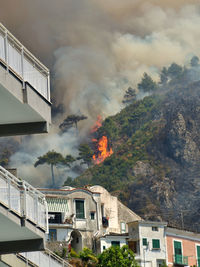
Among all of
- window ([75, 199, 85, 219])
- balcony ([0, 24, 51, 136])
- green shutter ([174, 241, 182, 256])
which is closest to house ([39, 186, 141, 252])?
window ([75, 199, 85, 219])

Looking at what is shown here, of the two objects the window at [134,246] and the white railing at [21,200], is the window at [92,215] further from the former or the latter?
the white railing at [21,200]

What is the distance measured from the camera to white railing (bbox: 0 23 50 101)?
17.6 meters

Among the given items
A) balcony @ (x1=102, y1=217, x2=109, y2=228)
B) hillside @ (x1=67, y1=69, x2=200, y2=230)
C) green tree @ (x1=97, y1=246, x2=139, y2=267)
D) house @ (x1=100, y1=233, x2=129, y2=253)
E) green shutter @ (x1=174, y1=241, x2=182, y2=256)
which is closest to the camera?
green tree @ (x1=97, y1=246, x2=139, y2=267)

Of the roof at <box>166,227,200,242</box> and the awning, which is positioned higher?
the awning

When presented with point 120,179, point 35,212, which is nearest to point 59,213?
point 35,212

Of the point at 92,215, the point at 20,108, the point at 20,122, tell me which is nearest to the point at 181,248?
the point at 92,215

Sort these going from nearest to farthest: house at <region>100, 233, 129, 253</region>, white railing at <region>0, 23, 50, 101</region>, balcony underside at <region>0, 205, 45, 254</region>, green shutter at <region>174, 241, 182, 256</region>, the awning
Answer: balcony underside at <region>0, 205, 45, 254</region> → white railing at <region>0, 23, 50, 101</region> → house at <region>100, 233, 129, 253</region> → green shutter at <region>174, 241, 182, 256</region> → the awning

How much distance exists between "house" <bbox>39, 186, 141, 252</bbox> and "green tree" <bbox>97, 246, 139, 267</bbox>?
972 centimetres

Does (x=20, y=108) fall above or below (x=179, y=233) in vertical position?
above

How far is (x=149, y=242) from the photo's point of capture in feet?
262

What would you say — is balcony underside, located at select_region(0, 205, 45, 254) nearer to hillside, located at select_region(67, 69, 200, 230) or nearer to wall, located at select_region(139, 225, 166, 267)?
wall, located at select_region(139, 225, 166, 267)

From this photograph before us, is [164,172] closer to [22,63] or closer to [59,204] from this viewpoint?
[59,204]

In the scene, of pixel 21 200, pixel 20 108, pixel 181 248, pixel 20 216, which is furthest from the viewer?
pixel 181 248

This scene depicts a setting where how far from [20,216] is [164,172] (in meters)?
156
